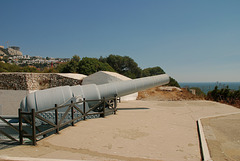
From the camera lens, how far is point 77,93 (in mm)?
7527

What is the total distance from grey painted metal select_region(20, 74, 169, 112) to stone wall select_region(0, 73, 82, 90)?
807cm

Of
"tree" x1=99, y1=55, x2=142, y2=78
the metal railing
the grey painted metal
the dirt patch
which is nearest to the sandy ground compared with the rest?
the metal railing

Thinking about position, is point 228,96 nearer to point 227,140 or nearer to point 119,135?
point 227,140

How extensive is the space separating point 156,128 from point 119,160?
3.12 meters

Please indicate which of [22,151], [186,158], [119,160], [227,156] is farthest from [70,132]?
[227,156]

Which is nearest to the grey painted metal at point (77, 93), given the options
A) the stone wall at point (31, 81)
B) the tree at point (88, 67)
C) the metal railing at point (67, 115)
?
the metal railing at point (67, 115)

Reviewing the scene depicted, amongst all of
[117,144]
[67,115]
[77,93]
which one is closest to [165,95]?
[77,93]

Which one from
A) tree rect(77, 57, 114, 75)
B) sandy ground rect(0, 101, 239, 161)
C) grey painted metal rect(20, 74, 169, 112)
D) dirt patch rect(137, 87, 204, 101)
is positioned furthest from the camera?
tree rect(77, 57, 114, 75)

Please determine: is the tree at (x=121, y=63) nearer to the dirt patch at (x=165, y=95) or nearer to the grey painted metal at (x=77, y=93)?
the dirt patch at (x=165, y=95)

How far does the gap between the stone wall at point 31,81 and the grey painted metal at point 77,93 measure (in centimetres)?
807

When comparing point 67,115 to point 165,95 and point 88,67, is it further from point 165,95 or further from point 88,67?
point 88,67

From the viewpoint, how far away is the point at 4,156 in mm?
3811

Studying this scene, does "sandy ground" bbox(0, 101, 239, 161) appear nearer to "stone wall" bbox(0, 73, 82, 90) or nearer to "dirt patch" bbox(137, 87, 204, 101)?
"dirt patch" bbox(137, 87, 204, 101)

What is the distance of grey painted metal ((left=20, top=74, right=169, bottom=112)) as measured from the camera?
652cm
